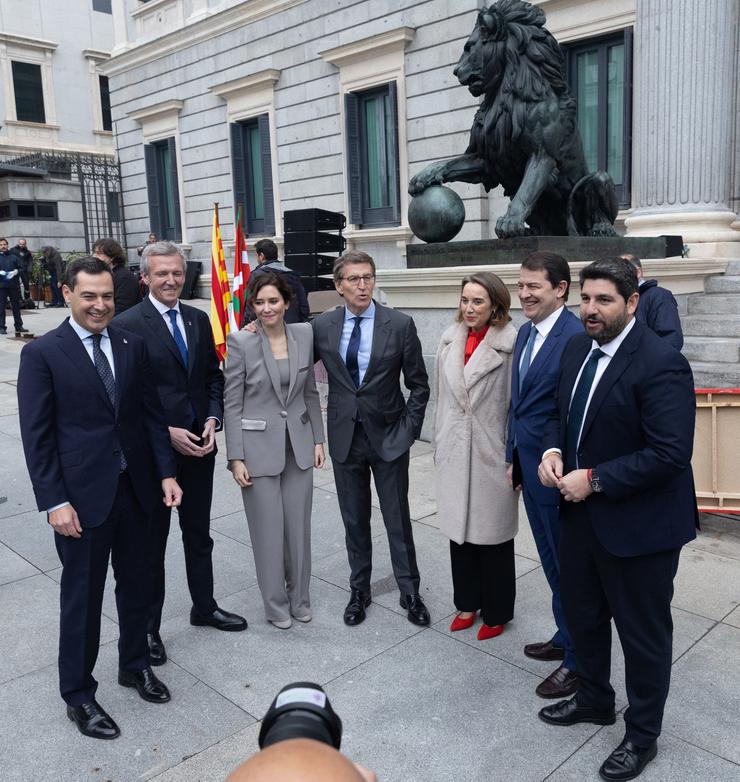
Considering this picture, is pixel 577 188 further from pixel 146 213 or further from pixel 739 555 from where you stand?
pixel 146 213

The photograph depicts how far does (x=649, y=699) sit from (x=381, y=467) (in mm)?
1903

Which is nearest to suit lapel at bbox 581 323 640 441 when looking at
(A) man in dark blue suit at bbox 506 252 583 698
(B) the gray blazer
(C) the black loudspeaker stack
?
(A) man in dark blue suit at bbox 506 252 583 698

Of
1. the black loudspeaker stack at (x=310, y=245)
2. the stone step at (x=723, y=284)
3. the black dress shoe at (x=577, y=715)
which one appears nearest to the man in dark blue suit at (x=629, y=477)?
the black dress shoe at (x=577, y=715)

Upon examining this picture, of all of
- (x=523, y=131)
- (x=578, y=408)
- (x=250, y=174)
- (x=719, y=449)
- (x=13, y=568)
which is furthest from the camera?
(x=250, y=174)

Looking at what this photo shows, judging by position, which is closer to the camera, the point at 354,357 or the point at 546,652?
the point at 546,652

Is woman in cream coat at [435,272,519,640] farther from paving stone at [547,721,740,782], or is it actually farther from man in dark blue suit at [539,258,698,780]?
paving stone at [547,721,740,782]

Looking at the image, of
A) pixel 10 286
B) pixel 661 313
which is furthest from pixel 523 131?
pixel 10 286

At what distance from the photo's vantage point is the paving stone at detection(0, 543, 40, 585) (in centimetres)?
512

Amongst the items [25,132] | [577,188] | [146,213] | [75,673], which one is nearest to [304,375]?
[75,673]

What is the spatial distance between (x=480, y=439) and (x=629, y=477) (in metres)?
1.25

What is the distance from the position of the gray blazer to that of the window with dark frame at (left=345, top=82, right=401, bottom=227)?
12.1 meters

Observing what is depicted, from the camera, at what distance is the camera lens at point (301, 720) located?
0.94 m

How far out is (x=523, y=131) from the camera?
6645 mm

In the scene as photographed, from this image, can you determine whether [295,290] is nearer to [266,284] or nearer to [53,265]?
[266,284]
